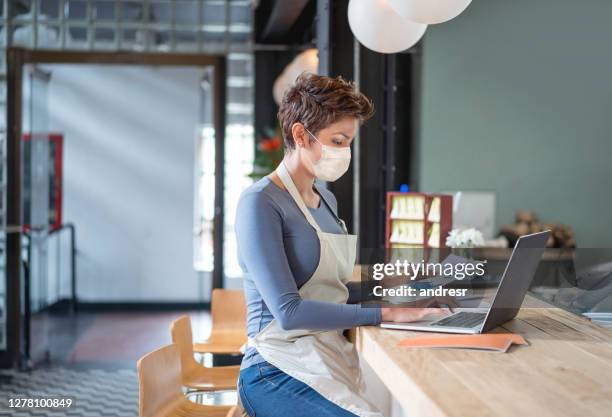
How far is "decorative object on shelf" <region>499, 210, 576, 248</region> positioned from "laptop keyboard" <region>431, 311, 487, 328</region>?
4.26 meters

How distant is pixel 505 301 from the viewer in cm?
186

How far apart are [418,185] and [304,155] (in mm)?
4556

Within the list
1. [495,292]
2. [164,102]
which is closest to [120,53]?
[164,102]

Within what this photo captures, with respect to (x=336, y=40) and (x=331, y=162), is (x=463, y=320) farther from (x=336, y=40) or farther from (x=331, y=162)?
(x=336, y=40)

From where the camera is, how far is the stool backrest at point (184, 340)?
2.90m

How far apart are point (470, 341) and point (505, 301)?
Answer: 189mm

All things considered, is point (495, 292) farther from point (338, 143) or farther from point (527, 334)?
point (338, 143)

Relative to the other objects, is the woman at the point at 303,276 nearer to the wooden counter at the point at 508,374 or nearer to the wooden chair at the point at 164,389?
the wooden counter at the point at 508,374

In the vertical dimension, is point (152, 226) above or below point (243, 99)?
below

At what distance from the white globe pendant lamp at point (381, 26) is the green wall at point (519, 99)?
302 centimetres

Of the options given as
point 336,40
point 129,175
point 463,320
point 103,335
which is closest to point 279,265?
point 463,320

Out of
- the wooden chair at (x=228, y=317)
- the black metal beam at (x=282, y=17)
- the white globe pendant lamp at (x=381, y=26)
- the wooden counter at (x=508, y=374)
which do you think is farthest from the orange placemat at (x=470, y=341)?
the black metal beam at (x=282, y=17)

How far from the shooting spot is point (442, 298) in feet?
6.36

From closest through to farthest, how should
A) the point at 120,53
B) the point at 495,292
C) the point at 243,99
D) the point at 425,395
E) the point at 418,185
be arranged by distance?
the point at 425,395 → the point at 495,292 → the point at 120,53 → the point at 418,185 → the point at 243,99
